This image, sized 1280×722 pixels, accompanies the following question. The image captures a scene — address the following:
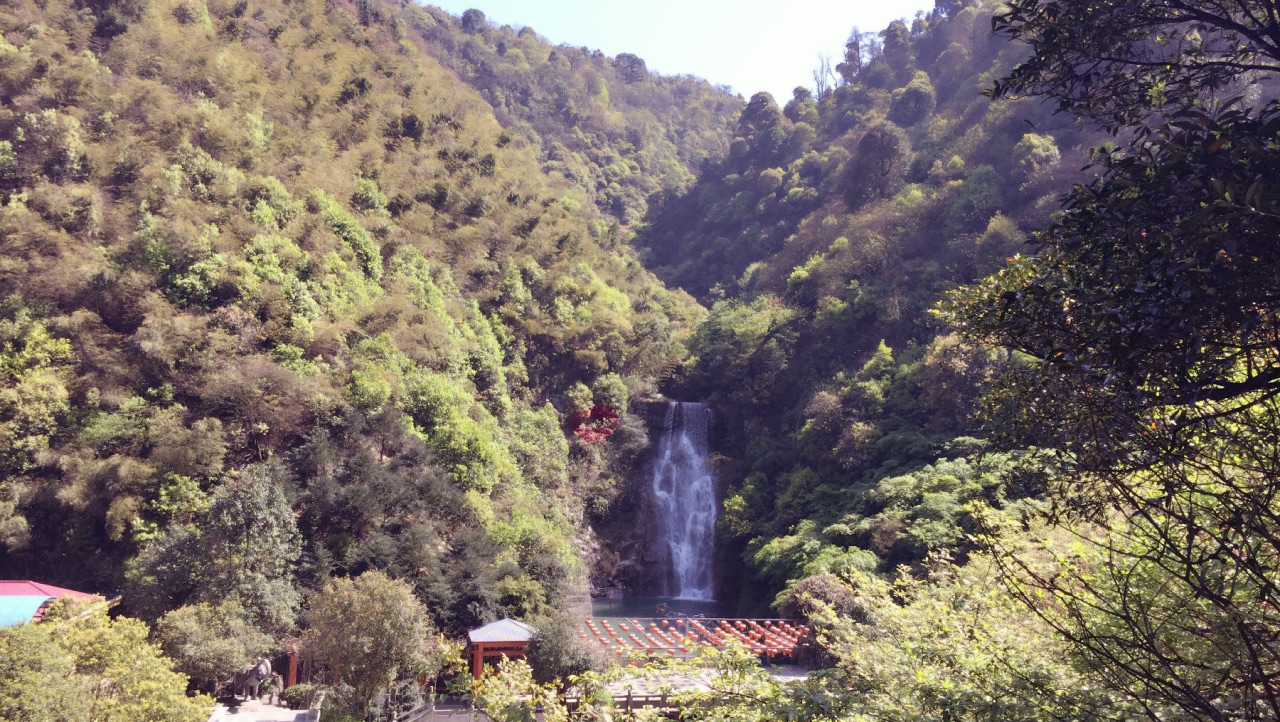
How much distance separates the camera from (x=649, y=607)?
23.5 meters

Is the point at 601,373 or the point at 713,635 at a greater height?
the point at 601,373

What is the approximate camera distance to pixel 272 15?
29.9 m

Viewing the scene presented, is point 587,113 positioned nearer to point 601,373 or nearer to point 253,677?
point 601,373

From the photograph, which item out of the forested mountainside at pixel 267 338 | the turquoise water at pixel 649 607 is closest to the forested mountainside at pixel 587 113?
the forested mountainside at pixel 267 338

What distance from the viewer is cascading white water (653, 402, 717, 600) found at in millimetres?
25344

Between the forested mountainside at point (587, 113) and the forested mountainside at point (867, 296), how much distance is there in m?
10.3

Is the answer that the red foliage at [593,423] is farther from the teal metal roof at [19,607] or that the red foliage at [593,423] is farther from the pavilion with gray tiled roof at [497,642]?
the teal metal roof at [19,607]

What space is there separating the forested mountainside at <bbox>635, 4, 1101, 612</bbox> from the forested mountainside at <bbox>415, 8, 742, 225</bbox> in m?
10.3

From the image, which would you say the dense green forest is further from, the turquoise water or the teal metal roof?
the teal metal roof

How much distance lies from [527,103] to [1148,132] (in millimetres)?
53678

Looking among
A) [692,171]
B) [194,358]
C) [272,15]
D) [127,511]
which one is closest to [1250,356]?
[127,511]

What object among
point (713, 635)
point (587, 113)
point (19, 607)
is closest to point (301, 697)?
point (19, 607)

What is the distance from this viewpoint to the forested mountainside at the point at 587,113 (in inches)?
1994

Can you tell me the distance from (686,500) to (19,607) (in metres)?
19.6
